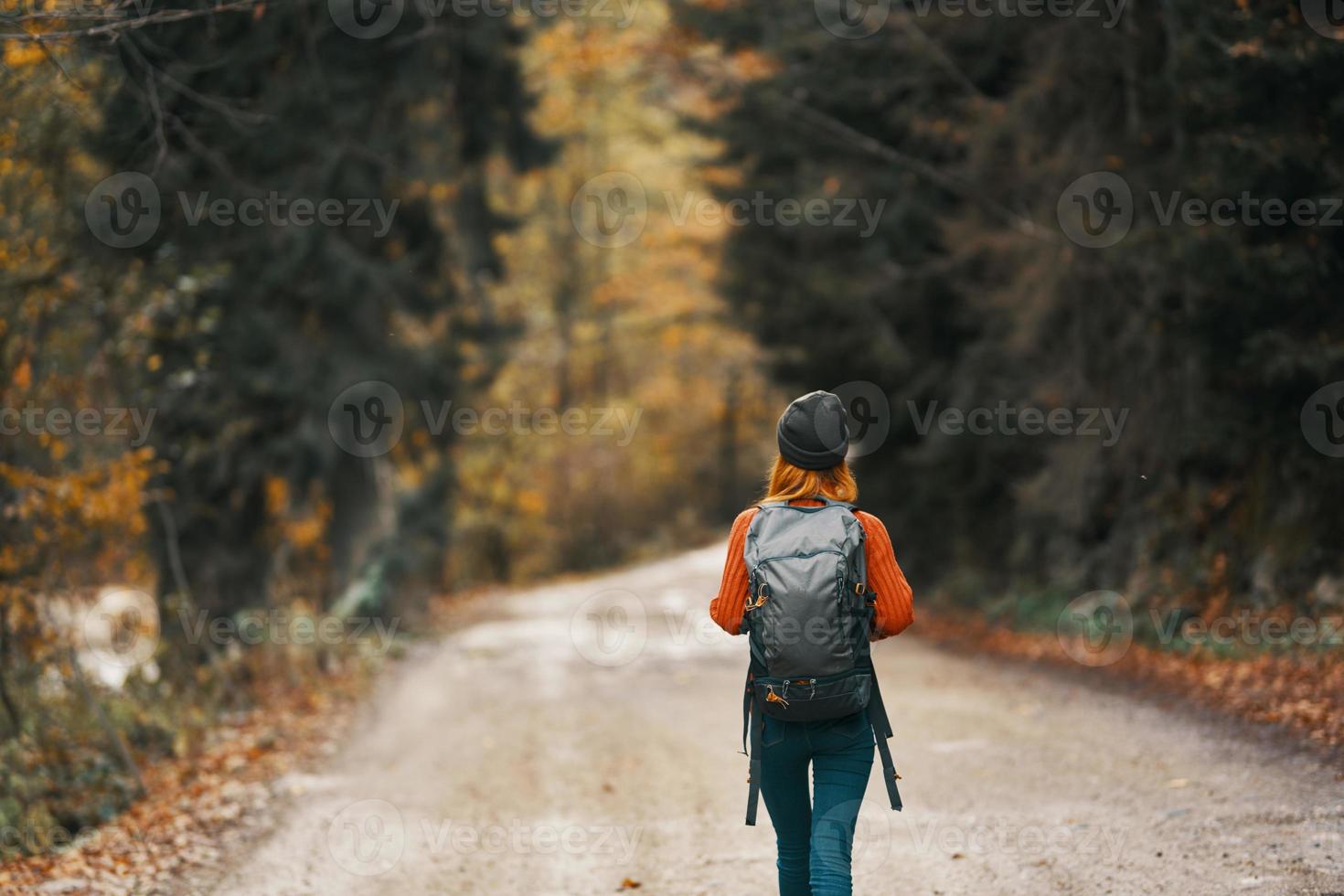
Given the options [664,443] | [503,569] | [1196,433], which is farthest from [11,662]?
[664,443]

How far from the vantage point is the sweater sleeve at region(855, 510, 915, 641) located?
3.88m

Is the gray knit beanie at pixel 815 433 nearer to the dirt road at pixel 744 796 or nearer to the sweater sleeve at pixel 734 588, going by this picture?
the sweater sleeve at pixel 734 588

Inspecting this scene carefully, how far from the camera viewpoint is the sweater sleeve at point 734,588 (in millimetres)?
3988

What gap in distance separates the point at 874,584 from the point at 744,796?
4.04 meters

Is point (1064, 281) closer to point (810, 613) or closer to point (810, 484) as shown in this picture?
point (810, 484)

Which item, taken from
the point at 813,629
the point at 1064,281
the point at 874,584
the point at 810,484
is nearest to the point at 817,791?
the point at 813,629

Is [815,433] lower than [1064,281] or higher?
lower

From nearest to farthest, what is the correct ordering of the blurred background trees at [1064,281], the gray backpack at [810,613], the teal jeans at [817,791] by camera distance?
the gray backpack at [810,613]
the teal jeans at [817,791]
the blurred background trees at [1064,281]

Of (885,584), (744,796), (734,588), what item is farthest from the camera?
(744,796)

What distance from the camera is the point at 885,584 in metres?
3.88

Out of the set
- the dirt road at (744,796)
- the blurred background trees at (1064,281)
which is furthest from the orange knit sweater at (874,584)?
the blurred background trees at (1064,281)

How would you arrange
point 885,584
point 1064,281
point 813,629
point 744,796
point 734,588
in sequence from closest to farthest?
point 813,629
point 885,584
point 734,588
point 744,796
point 1064,281

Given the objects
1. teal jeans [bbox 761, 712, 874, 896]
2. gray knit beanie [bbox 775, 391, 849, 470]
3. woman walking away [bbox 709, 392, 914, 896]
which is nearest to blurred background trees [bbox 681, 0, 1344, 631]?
gray knit beanie [bbox 775, 391, 849, 470]

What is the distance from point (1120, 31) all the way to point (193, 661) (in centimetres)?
1105
